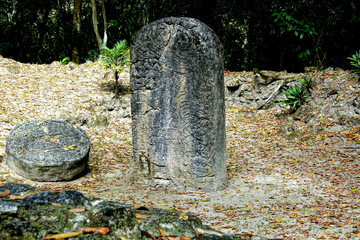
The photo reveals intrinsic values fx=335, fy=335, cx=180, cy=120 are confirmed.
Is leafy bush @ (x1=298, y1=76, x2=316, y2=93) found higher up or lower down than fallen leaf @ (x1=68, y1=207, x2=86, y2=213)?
higher up

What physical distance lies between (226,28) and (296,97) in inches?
216

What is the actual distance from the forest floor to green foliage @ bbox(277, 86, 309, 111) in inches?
22.1

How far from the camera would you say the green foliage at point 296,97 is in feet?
32.6

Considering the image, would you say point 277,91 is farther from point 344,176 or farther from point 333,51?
point 344,176

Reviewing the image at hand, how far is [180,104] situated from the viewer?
547 cm

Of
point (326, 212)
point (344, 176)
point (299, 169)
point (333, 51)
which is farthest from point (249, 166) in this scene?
point (333, 51)

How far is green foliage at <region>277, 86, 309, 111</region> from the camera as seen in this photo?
9938mm

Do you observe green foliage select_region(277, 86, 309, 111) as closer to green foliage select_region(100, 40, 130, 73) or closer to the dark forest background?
the dark forest background

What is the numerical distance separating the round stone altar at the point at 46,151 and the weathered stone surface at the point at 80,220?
312 cm

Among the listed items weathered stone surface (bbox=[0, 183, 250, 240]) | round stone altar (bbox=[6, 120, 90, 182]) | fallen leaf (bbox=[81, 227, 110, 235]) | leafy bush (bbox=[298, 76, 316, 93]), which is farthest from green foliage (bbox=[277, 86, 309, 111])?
fallen leaf (bbox=[81, 227, 110, 235])

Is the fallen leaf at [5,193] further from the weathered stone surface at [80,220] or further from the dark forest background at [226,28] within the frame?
the dark forest background at [226,28]

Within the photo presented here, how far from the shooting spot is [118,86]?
10250 millimetres

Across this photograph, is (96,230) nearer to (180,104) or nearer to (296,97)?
(180,104)

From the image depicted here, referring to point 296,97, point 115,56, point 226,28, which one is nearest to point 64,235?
point 115,56
